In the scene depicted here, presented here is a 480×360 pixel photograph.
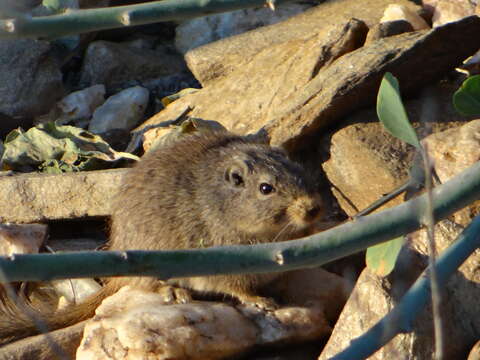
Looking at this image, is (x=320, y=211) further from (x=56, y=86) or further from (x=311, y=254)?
(x=56, y=86)

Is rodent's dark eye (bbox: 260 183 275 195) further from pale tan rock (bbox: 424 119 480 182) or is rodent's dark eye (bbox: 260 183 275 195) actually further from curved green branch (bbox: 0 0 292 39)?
curved green branch (bbox: 0 0 292 39)

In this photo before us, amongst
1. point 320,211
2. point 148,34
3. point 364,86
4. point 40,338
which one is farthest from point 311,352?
point 148,34

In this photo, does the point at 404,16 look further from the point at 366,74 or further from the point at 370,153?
the point at 370,153

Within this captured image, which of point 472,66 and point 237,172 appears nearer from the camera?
point 237,172

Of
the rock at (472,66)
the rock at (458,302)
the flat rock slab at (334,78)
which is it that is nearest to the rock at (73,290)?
the flat rock slab at (334,78)

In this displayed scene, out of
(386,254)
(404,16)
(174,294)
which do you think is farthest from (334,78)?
(386,254)

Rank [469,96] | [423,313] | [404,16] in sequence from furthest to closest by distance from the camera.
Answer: [404,16], [423,313], [469,96]
